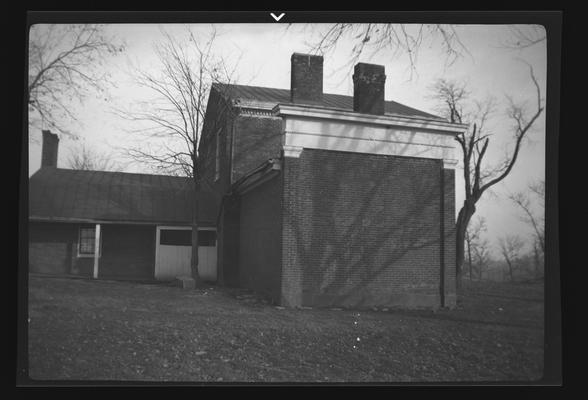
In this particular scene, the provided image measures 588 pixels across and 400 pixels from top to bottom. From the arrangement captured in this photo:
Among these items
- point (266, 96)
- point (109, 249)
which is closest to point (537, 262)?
Answer: point (266, 96)

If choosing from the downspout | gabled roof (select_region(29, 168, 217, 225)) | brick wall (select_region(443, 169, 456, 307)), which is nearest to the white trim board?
brick wall (select_region(443, 169, 456, 307))

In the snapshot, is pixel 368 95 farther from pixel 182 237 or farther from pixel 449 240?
pixel 182 237

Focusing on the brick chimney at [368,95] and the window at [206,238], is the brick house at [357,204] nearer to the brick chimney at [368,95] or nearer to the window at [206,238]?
the brick chimney at [368,95]

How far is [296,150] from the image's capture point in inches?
445

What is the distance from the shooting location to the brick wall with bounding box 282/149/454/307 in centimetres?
1116

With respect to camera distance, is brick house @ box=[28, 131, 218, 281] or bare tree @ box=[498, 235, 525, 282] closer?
bare tree @ box=[498, 235, 525, 282]

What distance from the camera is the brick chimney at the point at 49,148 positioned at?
8.25m

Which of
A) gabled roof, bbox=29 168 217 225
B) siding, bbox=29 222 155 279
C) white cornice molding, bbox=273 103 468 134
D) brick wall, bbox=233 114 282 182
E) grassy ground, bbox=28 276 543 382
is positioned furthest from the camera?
brick wall, bbox=233 114 282 182

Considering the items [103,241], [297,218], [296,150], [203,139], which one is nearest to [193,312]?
[297,218]

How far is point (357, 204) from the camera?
37.9ft

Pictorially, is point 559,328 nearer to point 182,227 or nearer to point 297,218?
point 297,218

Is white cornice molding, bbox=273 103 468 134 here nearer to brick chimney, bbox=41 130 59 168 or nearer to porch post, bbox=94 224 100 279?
brick chimney, bbox=41 130 59 168

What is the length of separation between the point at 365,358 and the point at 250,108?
33.7 ft

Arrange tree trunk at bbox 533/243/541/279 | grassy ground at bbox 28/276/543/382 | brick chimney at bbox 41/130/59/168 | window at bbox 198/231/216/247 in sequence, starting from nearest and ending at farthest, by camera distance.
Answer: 1. grassy ground at bbox 28/276/543/382
2. tree trunk at bbox 533/243/541/279
3. brick chimney at bbox 41/130/59/168
4. window at bbox 198/231/216/247
